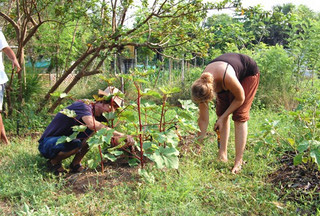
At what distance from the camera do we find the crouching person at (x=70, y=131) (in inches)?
126

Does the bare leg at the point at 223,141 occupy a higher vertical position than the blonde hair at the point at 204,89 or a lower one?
lower

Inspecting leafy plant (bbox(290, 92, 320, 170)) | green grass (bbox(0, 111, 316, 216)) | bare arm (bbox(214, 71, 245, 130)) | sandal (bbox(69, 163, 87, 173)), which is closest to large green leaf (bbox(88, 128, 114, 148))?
green grass (bbox(0, 111, 316, 216))

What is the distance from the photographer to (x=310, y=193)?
8.63 feet

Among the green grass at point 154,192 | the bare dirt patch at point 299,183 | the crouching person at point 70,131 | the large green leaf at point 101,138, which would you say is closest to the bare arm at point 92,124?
the crouching person at point 70,131

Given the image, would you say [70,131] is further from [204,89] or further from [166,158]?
[204,89]

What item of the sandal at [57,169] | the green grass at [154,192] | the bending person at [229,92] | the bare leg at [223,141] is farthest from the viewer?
the bare leg at [223,141]

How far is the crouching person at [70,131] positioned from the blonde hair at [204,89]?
2.48 feet

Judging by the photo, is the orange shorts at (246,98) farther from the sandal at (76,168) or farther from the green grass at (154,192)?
the sandal at (76,168)

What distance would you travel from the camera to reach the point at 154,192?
2793 millimetres

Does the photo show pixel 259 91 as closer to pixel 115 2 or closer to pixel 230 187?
pixel 115 2

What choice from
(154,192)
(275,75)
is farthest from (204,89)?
(275,75)

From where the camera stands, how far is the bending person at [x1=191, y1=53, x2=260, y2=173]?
308cm

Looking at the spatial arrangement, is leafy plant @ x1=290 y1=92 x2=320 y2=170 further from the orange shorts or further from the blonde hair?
the blonde hair

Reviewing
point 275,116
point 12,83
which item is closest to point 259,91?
point 275,116
